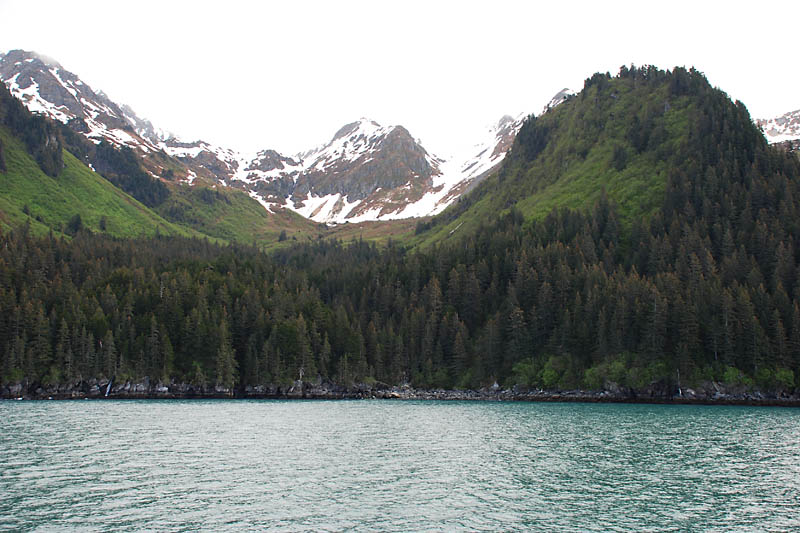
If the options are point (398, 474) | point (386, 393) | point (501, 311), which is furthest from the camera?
point (501, 311)

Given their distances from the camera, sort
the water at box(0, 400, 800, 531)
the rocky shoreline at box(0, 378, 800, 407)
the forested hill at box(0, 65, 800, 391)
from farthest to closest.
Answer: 1. the forested hill at box(0, 65, 800, 391)
2. the rocky shoreline at box(0, 378, 800, 407)
3. the water at box(0, 400, 800, 531)

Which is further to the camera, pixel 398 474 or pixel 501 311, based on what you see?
pixel 501 311

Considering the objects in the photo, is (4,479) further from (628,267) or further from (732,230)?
(732,230)

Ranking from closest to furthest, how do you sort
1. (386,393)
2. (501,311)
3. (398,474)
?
(398,474) < (386,393) < (501,311)

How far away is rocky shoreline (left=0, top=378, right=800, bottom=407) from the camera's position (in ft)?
402

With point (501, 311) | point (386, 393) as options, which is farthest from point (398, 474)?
point (501, 311)

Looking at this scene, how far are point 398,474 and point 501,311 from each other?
12074 centimetres

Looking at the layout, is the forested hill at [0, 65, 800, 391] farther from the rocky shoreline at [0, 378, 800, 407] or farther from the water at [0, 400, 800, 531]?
the water at [0, 400, 800, 531]

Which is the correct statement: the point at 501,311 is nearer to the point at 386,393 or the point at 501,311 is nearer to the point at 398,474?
the point at 386,393

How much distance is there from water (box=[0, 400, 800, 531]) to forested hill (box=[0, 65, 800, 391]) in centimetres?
4246

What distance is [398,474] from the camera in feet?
171

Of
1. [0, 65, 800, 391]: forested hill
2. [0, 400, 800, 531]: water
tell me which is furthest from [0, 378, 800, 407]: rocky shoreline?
[0, 400, 800, 531]: water

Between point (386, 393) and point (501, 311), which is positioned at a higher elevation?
point (501, 311)

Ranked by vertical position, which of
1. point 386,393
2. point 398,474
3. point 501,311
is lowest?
point 398,474
